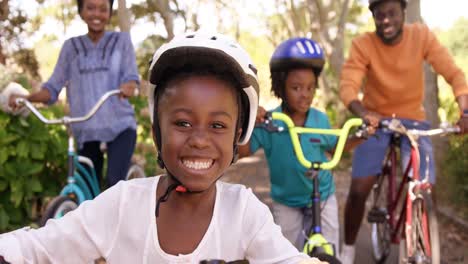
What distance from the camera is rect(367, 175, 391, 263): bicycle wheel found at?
15.9 ft

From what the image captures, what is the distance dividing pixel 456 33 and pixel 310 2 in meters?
36.0

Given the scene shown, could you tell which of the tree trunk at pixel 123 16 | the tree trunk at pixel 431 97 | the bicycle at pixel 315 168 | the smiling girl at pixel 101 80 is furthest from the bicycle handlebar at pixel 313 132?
the tree trunk at pixel 431 97

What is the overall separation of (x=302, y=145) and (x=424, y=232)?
4.10 ft

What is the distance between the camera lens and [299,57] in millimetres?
3488

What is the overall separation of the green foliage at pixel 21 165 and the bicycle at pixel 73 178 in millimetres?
327

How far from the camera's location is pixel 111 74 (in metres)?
4.42

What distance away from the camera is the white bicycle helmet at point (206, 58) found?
1885mm

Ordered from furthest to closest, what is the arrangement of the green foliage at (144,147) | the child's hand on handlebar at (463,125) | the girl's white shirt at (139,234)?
the green foliage at (144,147) → the child's hand on handlebar at (463,125) → the girl's white shirt at (139,234)

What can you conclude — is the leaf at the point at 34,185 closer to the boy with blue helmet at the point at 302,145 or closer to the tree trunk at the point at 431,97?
the boy with blue helmet at the point at 302,145

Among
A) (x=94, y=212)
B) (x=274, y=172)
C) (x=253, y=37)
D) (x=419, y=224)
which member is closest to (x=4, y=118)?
(x=274, y=172)

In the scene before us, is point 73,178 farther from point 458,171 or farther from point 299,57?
point 458,171

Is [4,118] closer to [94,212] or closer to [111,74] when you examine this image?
[111,74]

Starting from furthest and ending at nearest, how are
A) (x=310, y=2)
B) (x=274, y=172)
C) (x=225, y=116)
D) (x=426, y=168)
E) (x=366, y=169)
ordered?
1. (x=310, y=2)
2. (x=366, y=169)
3. (x=426, y=168)
4. (x=274, y=172)
5. (x=225, y=116)

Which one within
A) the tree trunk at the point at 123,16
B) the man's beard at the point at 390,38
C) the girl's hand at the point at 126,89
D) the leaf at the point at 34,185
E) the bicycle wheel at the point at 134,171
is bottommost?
the bicycle wheel at the point at 134,171
